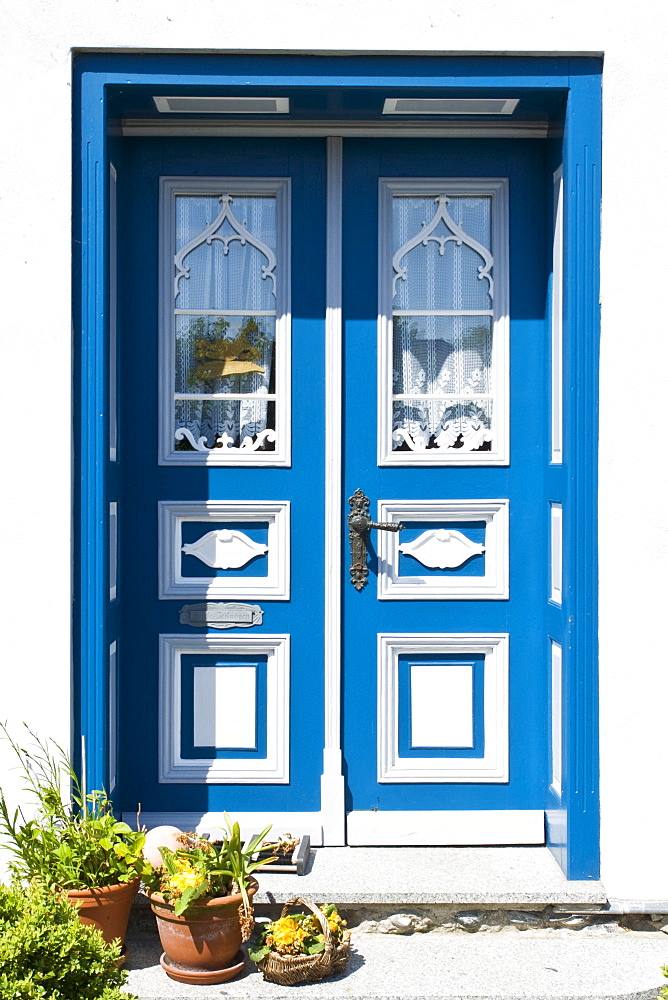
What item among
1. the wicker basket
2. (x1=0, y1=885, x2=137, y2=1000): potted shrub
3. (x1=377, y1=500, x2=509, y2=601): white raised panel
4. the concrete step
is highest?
(x1=377, y1=500, x2=509, y2=601): white raised panel

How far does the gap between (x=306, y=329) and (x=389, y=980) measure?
2.47 meters

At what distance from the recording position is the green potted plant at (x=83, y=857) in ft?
11.9

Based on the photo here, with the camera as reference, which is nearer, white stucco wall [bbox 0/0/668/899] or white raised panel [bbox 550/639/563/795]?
white stucco wall [bbox 0/0/668/899]

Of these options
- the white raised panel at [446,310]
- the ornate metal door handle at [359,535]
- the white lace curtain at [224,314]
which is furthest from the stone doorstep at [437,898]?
the white lace curtain at [224,314]

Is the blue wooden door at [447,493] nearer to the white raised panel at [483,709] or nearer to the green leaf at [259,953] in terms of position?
the white raised panel at [483,709]

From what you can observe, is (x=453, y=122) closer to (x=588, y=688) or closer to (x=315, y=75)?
(x=315, y=75)

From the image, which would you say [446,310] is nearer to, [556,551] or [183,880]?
[556,551]

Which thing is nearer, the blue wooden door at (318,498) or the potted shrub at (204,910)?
the potted shrub at (204,910)

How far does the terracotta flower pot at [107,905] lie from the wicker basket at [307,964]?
0.50 m

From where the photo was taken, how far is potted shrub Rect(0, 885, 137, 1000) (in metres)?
2.76

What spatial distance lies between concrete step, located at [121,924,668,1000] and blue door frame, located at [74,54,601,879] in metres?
0.29

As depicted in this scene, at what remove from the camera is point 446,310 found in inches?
177

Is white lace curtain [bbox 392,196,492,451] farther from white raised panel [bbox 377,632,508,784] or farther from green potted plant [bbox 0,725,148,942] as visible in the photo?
green potted plant [bbox 0,725,148,942]

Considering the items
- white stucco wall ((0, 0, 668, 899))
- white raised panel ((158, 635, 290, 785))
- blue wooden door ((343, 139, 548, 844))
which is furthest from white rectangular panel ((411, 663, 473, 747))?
white stucco wall ((0, 0, 668, 899))
